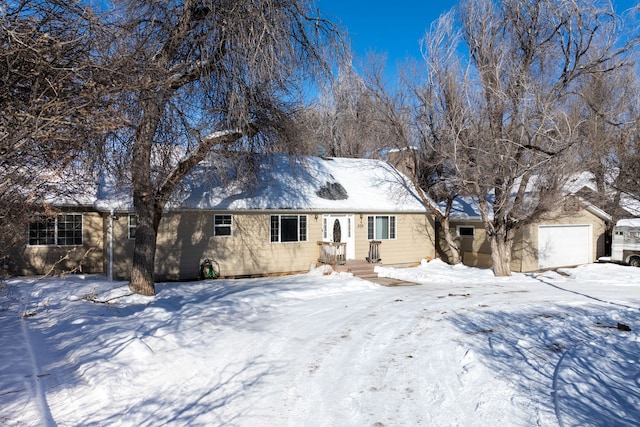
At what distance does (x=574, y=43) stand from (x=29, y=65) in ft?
58.4

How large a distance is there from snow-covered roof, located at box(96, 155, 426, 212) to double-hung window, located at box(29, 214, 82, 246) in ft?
5.85

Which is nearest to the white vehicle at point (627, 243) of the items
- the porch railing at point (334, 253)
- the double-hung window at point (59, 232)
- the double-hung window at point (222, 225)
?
the porch railing at point (334, 253)

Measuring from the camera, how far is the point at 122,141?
33.9 feet

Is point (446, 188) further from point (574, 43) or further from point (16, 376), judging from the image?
point (16, 376)

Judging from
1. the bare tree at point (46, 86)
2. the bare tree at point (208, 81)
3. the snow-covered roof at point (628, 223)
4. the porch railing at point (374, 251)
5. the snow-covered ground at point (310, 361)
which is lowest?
the snow-covered ground at point (310, 361)

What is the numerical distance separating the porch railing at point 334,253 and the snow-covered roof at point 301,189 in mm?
1458

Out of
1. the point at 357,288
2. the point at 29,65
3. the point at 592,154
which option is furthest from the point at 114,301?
the point at 592,154

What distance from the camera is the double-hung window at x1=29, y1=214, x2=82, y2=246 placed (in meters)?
15.7

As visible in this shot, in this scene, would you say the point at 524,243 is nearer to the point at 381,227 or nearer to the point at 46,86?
the point at 381,227

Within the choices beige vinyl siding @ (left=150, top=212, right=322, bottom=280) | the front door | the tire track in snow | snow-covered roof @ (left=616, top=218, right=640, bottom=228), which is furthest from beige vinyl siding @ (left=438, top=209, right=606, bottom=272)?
the tire track in snow

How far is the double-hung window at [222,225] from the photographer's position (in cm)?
1670

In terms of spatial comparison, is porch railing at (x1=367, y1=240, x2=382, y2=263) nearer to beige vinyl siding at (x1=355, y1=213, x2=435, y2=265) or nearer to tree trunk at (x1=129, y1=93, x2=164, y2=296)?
beige vinyl siding at (x1=355, y1=213, x2=435, y2=265)

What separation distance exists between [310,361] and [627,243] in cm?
1954

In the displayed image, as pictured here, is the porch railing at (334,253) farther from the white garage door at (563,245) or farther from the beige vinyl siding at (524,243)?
the white garage door at (563,245)
